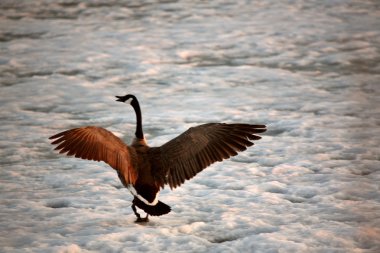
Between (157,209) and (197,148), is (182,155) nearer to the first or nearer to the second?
(197,148)

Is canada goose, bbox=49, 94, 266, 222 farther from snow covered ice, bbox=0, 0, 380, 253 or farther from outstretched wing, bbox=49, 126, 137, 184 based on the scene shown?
snow covered ice, bbox=0, 0, 380, 253

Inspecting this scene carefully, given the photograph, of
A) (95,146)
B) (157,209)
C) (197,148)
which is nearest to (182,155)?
(197,148)

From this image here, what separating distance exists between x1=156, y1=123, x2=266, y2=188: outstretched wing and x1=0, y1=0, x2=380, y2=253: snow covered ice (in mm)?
Answer: 480

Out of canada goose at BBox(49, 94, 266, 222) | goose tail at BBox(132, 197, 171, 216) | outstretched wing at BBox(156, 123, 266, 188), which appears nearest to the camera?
goose tail at BBox(132, 197, 171, 216)

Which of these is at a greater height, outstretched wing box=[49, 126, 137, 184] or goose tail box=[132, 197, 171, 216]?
outstretched wing box=[49, 126, 137, 184]

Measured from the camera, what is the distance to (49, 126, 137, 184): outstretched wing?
608cm

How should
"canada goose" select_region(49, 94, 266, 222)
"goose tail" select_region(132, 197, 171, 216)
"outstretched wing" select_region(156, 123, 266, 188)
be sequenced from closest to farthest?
1. "goose tail" select_region(132, 197, 171, 216)
2. "canada goose" select_region(49, 94, 266, 222)
3. "outstretched wing" select_region(156, 123, 266, 188)

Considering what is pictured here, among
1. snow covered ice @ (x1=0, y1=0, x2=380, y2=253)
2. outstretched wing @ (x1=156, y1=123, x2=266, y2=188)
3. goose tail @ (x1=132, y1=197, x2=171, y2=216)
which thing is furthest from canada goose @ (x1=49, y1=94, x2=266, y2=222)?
snow covered ice @ (x1=0, y1=0, x2=380, y2=253)

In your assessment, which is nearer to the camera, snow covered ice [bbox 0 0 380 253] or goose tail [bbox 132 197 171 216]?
goose tail [bbox 132 197 171 216]

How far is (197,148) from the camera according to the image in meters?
6.52

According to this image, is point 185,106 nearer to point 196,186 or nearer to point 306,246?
point 196,186

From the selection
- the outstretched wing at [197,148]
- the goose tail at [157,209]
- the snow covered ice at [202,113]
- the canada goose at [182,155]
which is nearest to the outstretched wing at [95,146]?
the canada goose at [182,155]

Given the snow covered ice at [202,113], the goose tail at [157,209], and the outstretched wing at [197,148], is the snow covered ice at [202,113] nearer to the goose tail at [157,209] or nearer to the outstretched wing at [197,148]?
the goose tail at [157,209]

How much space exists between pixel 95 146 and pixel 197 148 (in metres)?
0.95
